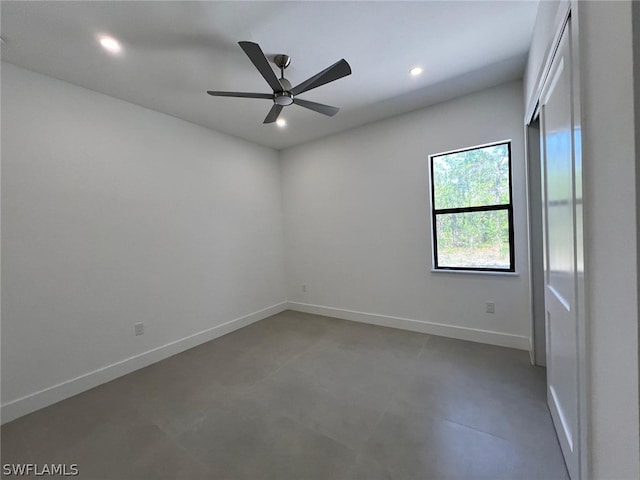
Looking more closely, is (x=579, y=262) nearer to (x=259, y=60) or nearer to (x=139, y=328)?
(x=259, y=60)

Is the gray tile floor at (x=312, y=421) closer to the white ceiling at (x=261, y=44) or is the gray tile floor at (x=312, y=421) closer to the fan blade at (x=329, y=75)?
the fan blade at (x=329, y=75)

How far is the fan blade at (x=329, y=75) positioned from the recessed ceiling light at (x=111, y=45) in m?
1.34

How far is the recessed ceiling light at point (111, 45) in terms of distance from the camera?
1.89m

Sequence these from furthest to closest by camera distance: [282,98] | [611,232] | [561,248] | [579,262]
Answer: [282,98]
[561,248]
[579,262]
[611,232]

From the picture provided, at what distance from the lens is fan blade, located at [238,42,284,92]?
62.4 inches

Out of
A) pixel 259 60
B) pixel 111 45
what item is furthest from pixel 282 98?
pixel 111 45

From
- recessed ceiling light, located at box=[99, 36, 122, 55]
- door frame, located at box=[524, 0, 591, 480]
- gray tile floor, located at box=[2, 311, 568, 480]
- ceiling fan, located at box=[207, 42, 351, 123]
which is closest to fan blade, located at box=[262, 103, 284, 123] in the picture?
ceiling fan, located at box=[207, 42, 351, 123]

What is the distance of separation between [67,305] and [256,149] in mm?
3070

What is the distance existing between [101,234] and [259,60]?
7.44ft

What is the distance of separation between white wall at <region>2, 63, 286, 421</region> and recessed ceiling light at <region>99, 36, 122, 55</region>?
2.59 feet

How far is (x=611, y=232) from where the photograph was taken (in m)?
0.82

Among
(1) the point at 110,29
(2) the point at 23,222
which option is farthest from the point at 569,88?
(2) the point at 23,222

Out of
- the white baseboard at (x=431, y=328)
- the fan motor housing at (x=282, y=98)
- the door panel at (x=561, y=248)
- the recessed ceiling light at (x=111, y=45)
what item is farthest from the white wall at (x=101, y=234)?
the door panel at (x=561, y=248)

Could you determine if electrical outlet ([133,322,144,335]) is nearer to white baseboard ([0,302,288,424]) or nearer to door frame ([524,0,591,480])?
white baseboard ([0,302,288,424])
